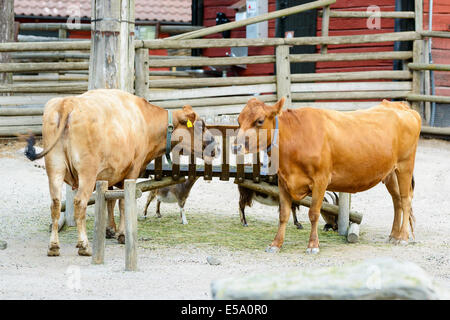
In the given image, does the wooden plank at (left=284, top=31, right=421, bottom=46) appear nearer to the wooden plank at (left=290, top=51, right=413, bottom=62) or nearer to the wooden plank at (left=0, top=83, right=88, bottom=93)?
the wooden plank at (left=290, top=51, right=413, bottom=62)

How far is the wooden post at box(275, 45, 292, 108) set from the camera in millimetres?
14414

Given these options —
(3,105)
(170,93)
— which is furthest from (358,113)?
(3,105)

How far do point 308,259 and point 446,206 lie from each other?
13.9ft

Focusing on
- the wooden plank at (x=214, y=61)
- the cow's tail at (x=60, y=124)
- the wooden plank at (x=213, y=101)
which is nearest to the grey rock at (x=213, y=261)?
the cow's tail at (x=60, y=124)

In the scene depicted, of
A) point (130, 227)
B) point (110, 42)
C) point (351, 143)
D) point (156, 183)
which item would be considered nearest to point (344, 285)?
point (130, 227)

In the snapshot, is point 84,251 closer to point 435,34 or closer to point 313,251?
point 313,251

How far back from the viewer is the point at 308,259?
8.24 m

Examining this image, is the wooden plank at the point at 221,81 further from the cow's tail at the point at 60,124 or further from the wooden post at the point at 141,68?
the cow's tail at the point at 60,124

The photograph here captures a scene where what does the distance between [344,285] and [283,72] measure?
10380 millimetres

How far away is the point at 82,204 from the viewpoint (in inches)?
316

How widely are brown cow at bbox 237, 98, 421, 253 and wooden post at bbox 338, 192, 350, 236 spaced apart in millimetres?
596

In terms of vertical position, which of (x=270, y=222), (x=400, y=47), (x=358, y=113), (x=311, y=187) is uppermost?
(x=400, y=47)

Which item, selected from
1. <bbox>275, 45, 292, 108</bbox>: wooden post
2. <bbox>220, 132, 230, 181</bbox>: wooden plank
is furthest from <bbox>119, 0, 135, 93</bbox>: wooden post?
<bbox>275, 45, 292, 108</bbox>: wooden post

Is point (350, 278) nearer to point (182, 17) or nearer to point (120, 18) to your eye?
point (120, 18)
